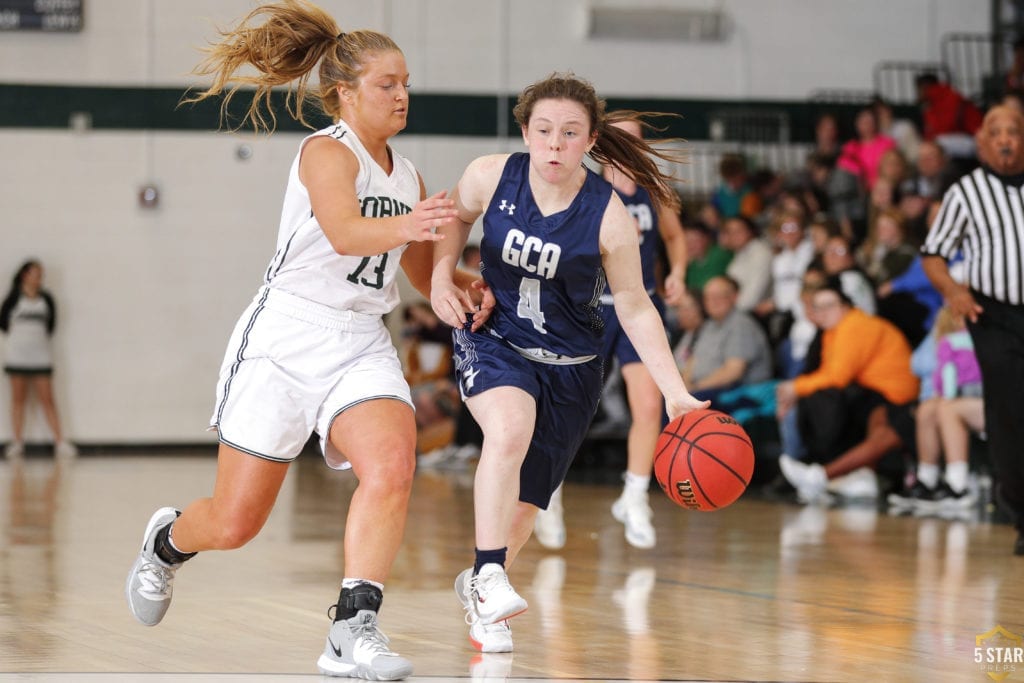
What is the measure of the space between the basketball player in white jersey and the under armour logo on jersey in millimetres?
223

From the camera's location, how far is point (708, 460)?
13.2ft

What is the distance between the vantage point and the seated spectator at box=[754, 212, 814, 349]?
10688 mm

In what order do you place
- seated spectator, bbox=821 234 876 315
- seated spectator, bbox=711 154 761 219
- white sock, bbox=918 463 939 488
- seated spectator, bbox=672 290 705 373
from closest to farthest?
white sock, bbox=918 463 939 488 → seated spectator, bbox=821 234 876 315 → seated spectator, bbox=672 290 705 373 → seated spectator, bbox=711 154 761 219

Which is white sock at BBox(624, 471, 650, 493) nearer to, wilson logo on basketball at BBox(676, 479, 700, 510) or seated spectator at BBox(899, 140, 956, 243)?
wilson logo on basketball at BBox(676, 479, 700, 510)

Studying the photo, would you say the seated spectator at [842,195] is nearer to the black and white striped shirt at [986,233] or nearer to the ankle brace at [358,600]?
the black and white striped shirt at [986,233]

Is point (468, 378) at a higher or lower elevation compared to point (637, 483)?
higher

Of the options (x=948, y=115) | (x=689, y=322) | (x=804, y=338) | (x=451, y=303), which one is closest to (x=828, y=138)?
(x=948, y=115)

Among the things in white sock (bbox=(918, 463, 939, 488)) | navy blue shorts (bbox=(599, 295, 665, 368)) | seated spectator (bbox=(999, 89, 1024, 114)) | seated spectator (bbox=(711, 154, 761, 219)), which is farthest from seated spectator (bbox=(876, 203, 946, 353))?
navy blue shorts (bbox=(599, 295, 665, 368))

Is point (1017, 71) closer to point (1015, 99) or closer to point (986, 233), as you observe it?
point (1015, 99)

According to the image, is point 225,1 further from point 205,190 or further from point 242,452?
point 242,452

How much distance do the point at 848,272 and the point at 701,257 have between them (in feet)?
7.27

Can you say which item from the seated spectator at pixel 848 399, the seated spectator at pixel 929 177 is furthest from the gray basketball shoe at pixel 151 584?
the seated spectator at pixel 929 177

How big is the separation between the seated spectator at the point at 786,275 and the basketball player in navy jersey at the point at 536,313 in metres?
6.57

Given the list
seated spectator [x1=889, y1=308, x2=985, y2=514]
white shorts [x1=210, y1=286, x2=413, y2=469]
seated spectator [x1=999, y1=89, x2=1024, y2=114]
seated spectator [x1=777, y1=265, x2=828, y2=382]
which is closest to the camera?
white shorts [x1=210, y1=286, x2=413, y2=469]
